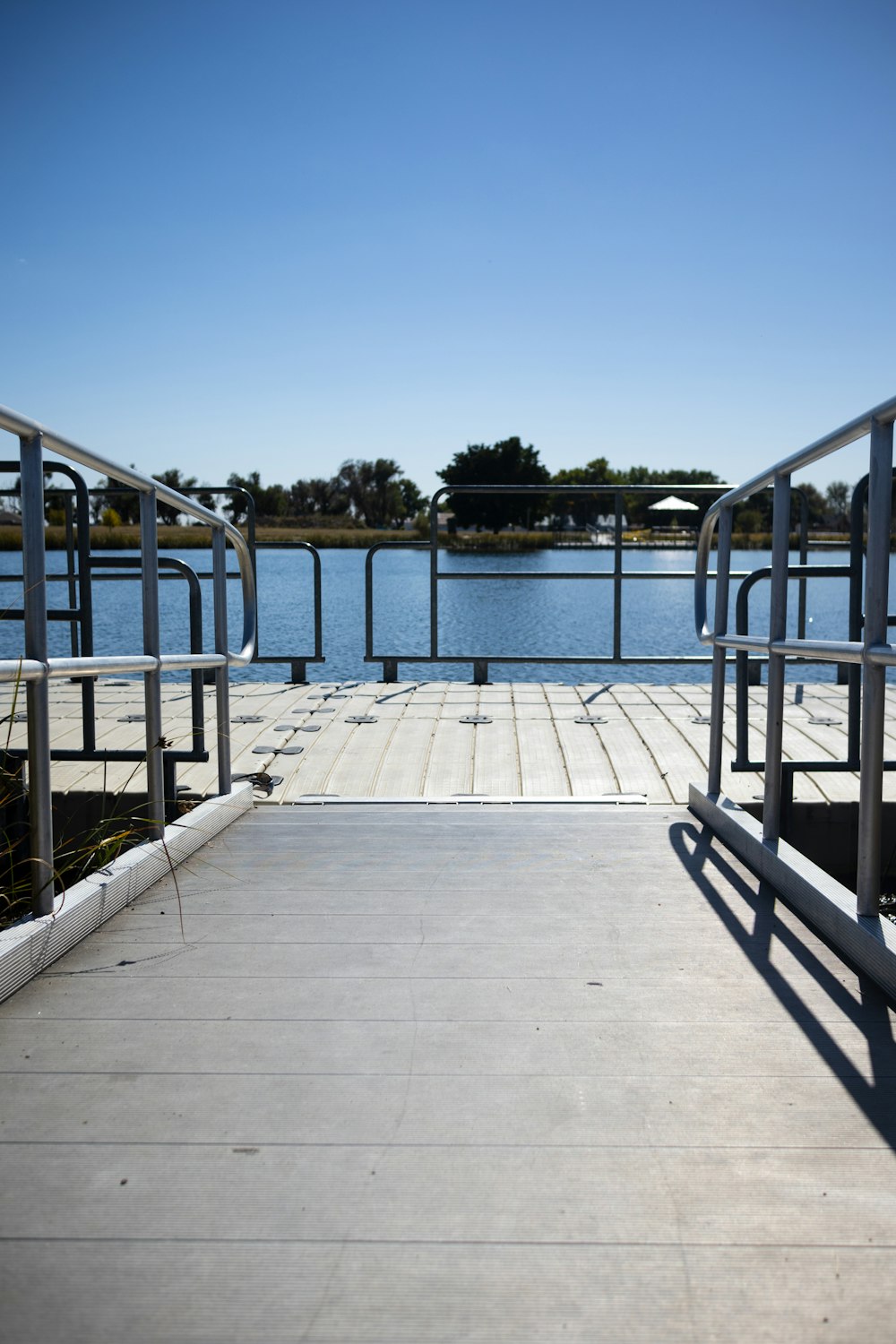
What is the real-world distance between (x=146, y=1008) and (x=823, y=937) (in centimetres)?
120

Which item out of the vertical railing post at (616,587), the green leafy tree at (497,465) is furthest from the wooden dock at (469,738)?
the green leafy tree at (497,465)

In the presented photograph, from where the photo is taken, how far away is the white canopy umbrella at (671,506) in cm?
645

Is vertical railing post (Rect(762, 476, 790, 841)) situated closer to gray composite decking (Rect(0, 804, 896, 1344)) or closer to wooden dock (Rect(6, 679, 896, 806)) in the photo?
gray composite decking (Rect(0, 804, 896, 1344))

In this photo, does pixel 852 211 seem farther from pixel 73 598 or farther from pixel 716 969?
pixel 716 969

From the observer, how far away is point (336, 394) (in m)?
30.8

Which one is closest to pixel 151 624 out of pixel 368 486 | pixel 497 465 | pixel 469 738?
pixel 469 738

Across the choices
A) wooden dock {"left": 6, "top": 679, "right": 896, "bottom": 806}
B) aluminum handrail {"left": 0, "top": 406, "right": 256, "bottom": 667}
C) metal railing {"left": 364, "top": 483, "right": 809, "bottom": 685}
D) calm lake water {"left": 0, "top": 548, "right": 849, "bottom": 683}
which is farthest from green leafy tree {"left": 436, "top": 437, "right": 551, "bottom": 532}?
aluminum handrail {"left": 0, "top": 406, "right": 256, "bottom": 667}

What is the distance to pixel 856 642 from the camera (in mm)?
1812

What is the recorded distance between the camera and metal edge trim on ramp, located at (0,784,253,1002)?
149cm

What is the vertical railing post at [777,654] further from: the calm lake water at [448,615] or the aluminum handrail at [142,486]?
the calm lake water at [448,615]

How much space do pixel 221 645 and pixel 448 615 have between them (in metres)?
4.73

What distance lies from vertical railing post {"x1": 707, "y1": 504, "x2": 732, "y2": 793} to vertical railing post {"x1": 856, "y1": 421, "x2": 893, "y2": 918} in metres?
1.05

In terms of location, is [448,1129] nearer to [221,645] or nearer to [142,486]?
[142,486]

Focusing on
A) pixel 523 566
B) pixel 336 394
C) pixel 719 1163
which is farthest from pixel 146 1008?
pixel 336 394
